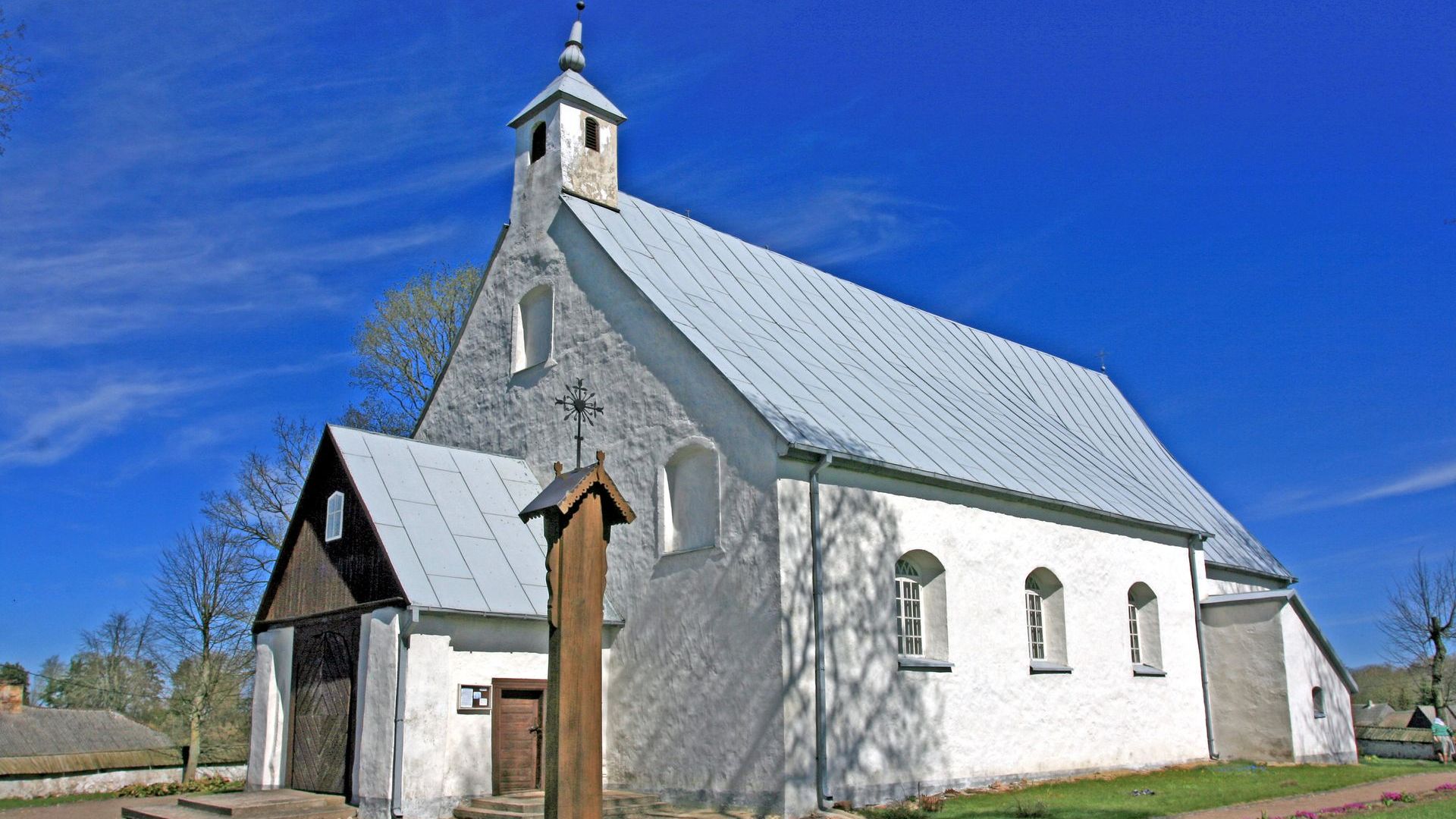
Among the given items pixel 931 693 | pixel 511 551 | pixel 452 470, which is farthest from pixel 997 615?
pixel 452 470

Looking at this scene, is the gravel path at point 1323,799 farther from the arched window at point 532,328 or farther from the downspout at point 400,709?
the arched window at point 532,328

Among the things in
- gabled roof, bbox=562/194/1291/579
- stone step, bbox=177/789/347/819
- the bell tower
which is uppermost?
the bell tower

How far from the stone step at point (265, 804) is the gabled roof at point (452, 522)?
306 cm

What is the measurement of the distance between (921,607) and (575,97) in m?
10.9

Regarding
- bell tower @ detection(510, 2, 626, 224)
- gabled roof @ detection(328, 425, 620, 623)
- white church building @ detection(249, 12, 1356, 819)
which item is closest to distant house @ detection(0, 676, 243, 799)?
white church building @ detection(249, 12, 1356, 819)

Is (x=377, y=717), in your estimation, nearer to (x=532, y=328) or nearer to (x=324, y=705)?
(x=324, y=705)

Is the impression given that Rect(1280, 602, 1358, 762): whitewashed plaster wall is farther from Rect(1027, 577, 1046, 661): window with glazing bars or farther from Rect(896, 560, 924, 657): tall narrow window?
Rect(896, 560, 924, 657): tall narrow window

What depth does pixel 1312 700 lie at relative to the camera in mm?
21906

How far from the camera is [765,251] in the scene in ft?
75.4

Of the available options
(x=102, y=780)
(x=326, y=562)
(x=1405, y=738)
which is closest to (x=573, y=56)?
(x=326, y=562)

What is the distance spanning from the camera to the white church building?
48.8ft

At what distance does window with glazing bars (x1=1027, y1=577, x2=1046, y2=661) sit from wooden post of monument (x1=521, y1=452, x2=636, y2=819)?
11.2 meters

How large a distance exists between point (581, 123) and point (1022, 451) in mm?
10072

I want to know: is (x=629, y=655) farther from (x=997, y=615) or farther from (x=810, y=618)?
(x=997, y=615)
